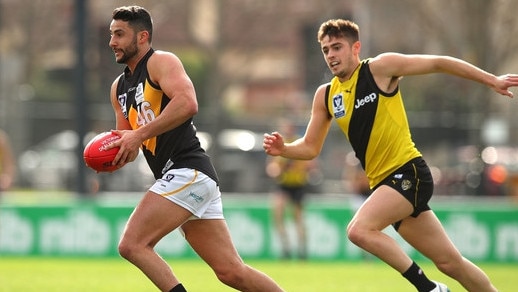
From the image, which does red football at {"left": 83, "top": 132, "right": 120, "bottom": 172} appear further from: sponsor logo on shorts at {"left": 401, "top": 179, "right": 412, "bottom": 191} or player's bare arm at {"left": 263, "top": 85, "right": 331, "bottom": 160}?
sponsor logo on shorts at {"left": 401, "top": 179, "right": 412, "bottom": 191}

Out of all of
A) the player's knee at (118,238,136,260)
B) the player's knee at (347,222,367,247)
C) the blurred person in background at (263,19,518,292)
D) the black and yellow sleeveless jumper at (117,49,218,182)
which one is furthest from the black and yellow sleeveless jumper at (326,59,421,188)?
the player's knee at (118,238,136,260)

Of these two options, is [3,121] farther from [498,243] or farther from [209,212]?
[209,212]

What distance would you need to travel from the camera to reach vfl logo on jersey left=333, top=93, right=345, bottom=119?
9.47m

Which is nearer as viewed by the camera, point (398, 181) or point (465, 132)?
point (398, 181)

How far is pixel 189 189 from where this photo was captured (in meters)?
8.56

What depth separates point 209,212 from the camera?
8703 millimetres

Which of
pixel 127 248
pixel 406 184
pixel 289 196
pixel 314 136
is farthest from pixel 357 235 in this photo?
pixel 289 196

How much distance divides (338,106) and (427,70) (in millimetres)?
778

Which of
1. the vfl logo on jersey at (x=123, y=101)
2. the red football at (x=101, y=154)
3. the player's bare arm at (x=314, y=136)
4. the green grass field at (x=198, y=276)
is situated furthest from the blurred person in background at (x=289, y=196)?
the red football at (x=101, y=154)

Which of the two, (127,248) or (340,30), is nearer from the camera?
(127,248)

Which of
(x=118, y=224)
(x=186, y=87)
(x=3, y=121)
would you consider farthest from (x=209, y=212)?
(x=3, y=121)

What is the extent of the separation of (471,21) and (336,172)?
5191 millimetres

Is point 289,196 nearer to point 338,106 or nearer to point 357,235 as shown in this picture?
point 338,106

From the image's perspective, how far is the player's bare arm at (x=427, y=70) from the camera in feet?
29.4
